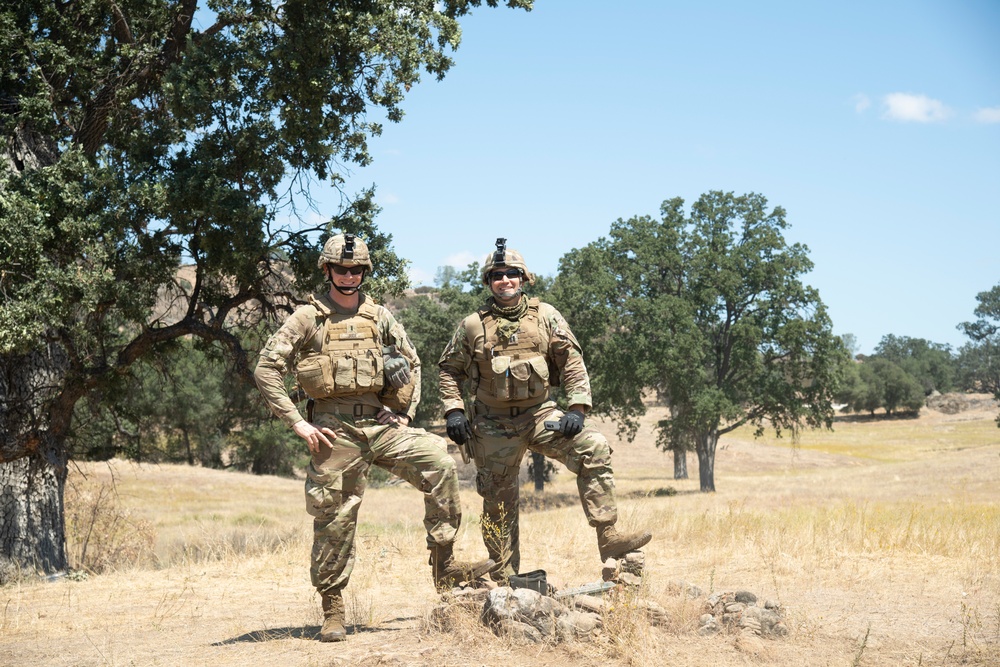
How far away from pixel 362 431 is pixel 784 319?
29.1m

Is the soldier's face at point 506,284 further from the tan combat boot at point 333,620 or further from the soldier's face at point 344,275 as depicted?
the tan combat boot at point 333,620

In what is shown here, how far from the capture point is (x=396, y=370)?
622cm

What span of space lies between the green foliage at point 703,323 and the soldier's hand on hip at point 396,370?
80.6 feet

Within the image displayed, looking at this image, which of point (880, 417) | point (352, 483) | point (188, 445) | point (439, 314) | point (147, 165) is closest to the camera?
point (352, 483)

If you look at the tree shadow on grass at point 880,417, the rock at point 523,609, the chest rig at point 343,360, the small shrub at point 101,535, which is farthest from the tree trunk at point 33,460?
the tree shadow on grass at point 880,417

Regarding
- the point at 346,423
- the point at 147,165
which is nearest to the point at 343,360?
the point at 346,423

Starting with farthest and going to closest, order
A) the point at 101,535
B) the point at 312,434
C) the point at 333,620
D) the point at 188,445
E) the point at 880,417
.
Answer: the point at 880,417 < the point at 188,445 < the point at 101,535 < the point at 333,620 < the point at 312,434

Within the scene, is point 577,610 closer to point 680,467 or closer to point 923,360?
point 680,467

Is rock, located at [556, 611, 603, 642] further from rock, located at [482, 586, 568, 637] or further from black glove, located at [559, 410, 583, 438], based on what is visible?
black glove, located at [559, 410, 583, 438]

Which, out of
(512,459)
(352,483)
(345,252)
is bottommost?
(352,483)

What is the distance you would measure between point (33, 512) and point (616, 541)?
9.21m

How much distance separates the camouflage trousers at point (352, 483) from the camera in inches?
240

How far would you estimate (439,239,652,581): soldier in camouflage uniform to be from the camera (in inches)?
253

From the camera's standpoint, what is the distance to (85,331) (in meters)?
11.7
